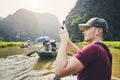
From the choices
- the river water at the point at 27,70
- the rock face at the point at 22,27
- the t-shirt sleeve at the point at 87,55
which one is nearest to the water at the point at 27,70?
the river water at the point at 27,70

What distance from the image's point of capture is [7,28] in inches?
5822

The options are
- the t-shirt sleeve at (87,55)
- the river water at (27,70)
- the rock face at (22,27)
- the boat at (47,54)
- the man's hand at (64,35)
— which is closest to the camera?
the t-shirt sleeve at (87,55)

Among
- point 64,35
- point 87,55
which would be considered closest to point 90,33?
point 64,35

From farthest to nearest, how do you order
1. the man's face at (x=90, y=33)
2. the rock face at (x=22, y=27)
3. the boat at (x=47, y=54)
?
the rock face at (x=22, y=27) → the boat at (x=47, y=54) → the man's face at (x=90, y=33)

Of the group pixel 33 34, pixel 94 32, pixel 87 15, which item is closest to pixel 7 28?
pixel 33 34

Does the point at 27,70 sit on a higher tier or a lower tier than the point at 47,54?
lower

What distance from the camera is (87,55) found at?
77.9 inches

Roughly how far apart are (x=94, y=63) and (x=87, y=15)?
49.7 m

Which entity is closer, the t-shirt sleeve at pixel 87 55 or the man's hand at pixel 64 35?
the t-shirt sleeve at pixel 87 55

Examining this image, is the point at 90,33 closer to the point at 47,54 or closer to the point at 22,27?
the point at 47,54

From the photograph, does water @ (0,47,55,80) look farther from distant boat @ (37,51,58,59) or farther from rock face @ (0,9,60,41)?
rock face @ (0,9,60,41)

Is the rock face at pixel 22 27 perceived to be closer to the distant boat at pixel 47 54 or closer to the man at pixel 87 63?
the distant boat at pixel 47 54

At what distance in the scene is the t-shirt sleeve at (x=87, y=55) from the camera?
77.6 inches

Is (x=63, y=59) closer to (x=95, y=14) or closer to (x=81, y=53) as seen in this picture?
(x=81, y=53)
